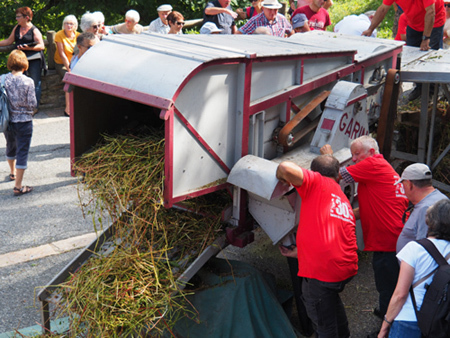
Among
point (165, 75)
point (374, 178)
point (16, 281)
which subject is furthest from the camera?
point (16, 281)

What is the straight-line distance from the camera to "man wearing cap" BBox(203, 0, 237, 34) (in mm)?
9344

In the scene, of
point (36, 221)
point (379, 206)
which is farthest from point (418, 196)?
point (36, 221)

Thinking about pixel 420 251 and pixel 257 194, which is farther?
pixel 257 194

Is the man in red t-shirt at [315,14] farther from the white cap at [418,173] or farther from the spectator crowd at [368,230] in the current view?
the white cap at [418,173]

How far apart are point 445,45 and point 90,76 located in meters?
7.49

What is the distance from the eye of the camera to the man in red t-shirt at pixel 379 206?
15.0 feet

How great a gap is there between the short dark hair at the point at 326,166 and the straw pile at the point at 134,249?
95 centimetres

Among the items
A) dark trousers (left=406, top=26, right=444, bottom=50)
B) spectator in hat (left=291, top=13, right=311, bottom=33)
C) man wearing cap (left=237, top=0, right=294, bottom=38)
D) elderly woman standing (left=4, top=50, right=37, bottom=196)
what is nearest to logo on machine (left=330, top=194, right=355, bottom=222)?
elderly woman standing (left=4, top=50, right=37, bottom=196)

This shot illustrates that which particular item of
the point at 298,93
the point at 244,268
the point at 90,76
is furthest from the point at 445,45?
the point at 90,76

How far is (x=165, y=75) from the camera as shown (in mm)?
3803

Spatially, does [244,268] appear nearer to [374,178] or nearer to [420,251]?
[374,178]

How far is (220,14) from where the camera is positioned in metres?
9.43

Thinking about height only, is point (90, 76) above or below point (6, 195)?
above

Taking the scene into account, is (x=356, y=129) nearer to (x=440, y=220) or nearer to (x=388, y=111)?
(x=388, y=111)
